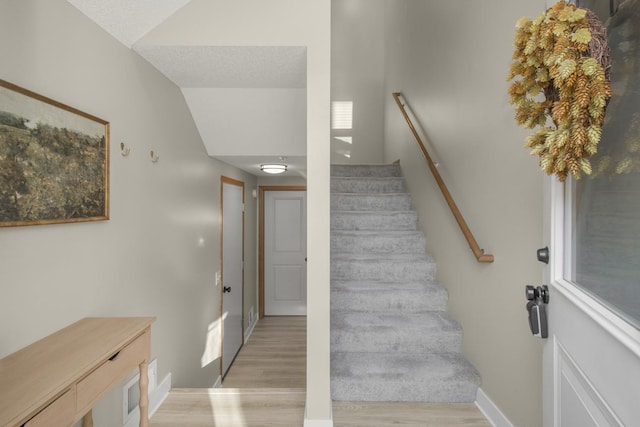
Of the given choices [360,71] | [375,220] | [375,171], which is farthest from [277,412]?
[360,71]

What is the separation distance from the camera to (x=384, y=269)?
2871mm

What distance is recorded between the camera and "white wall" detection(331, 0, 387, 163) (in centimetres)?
527

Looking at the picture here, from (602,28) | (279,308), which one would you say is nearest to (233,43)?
(602,28)

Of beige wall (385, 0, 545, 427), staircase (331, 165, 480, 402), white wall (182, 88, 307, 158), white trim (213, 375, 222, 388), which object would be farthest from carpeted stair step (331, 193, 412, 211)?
white trim (213, 375, 222, 388)

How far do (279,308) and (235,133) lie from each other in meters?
3.30

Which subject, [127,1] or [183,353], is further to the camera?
[183,353]

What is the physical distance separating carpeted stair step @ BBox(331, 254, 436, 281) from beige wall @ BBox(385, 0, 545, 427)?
14 centimetres

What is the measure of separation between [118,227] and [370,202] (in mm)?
2393

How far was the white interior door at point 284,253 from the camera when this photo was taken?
5.40 metres

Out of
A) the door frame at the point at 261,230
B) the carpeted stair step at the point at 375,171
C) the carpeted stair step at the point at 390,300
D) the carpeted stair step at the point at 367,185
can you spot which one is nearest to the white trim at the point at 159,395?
the carpeted stair step at the point at 390,300

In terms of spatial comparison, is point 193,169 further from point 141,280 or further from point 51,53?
point 51,53

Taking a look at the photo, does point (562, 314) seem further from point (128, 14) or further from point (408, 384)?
point (128, 14)

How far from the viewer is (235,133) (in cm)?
299

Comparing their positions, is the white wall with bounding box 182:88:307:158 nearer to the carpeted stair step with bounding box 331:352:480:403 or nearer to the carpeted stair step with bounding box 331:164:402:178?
the carpeted stair step with bounding box 331:164:402:178
